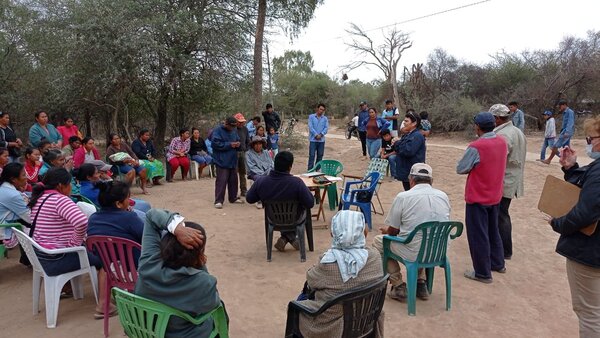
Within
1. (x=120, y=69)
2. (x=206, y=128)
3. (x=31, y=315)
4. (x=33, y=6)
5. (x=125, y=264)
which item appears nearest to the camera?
(x=125, y=264)

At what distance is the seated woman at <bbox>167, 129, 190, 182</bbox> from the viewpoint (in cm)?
990

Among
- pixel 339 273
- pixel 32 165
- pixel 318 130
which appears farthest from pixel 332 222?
pixel 318 130

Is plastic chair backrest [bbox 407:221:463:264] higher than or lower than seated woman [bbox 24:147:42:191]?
lower

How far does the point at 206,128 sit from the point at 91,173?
33.8ft

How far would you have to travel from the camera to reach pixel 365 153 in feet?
43.0

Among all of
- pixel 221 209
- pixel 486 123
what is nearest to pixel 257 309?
pixel 486 123

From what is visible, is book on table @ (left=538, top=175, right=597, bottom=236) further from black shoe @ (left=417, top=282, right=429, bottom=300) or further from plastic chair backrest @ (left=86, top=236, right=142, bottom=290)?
plastic chair backrest @ (left=86, top=236, right=142, bottom=290)

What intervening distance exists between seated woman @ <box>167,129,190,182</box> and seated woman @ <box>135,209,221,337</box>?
7767 millimetres

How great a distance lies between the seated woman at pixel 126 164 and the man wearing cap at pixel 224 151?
196cm

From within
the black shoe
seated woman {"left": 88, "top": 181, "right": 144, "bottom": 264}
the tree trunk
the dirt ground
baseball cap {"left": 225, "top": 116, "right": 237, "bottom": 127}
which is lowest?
the dirt ground

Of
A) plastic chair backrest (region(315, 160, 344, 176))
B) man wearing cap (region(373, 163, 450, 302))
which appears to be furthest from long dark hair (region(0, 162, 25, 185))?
plastic chair backrest (region(315, 160, 344, 176))

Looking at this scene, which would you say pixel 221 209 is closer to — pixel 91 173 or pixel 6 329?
pixel 91 173

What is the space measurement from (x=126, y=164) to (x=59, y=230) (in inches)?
203

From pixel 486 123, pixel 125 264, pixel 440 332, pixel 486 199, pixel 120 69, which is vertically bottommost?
pixel 440 332
